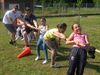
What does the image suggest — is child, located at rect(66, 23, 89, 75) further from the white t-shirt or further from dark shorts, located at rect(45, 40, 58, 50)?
the white t-shirt

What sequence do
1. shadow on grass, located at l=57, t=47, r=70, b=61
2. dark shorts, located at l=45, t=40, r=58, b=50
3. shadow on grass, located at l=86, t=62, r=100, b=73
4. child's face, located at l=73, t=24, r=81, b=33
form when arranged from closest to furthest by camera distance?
1. child's face, located at l=73, t=24, r=81, b=33
2. dark shorts, located at l=45, t=40, r=58, b=50
3. shadow on grass, located at l=86, t=62, r=100, b=73
4. shadow on grass, located at l=57, t=47, r=70, b=61

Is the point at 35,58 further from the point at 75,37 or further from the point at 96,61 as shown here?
the point at 75,37

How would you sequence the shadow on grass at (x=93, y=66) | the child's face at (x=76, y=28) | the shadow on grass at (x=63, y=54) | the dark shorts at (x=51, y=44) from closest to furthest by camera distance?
the child's face at (x=76, y=28) < the dark shorts at (x=51, y=44) < the shadow on grass at (x=93, y=66) < the shadow on grass at (x=63, y=54)

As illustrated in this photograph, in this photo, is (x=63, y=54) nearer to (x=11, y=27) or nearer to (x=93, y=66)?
(x=93, y=66)

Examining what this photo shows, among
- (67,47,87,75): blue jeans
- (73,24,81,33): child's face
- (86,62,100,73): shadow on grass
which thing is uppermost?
(73,24,81,33): child's face

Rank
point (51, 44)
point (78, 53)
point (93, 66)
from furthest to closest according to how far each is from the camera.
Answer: point (93, 66) < point (51, 44) < point (78, 53)

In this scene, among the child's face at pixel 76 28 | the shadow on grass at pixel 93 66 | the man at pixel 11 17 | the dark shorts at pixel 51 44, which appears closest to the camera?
the child's face at pixel 76 28

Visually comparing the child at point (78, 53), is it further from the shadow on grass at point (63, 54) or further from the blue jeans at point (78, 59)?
the shadow on grass at point (63, 54)

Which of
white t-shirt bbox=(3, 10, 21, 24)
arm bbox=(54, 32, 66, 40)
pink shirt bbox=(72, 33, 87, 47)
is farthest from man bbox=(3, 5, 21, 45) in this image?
pink shirt bbox=(72, 33, 87, 47)

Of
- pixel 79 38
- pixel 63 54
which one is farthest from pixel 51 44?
pixel 63 54

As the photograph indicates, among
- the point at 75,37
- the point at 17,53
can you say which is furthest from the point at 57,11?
the point at 75,37

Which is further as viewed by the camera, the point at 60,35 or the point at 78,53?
the point at 60,35

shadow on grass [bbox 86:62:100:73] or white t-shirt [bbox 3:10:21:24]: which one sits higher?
white t-shirt [bbox 3:10:21:24]

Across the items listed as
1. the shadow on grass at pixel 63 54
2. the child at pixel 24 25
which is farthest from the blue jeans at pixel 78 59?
the child at pixel 24 25
